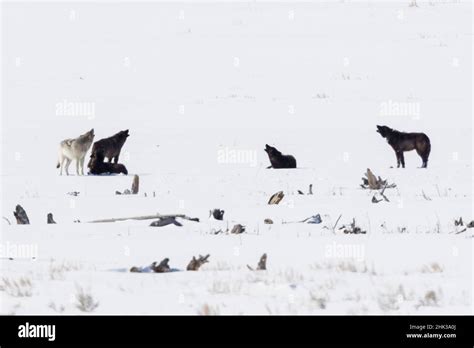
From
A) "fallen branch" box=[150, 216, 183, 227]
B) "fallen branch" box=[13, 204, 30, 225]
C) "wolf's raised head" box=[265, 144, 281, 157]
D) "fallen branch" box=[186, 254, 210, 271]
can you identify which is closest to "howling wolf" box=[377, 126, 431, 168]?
"wolf's raised head" box=[265, 144, 281, 157]

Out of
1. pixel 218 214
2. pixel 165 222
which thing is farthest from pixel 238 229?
pixel 218 214

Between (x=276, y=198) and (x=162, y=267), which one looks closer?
(x=162, y=267)

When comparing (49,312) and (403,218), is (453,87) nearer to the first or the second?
(403,218)

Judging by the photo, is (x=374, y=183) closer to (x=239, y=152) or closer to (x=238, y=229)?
(x=238, y=229)

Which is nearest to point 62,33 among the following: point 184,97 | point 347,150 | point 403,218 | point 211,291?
point 184,97

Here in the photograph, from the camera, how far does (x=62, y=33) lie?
2905 centimetres

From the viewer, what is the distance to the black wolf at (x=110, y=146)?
18406mm

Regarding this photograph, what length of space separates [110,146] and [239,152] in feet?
7.02

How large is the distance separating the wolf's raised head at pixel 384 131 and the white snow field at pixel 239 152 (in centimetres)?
28

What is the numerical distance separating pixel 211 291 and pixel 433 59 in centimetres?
1653

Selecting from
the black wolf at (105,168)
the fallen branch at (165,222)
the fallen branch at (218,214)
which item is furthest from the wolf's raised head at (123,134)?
the fallen branch at (165,222)

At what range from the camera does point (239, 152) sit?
64.3 feet

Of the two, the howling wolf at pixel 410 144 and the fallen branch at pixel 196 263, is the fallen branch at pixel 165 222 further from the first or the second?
the howling wolf at pixel 410 144

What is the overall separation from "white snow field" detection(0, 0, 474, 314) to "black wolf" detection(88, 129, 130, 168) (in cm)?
40
